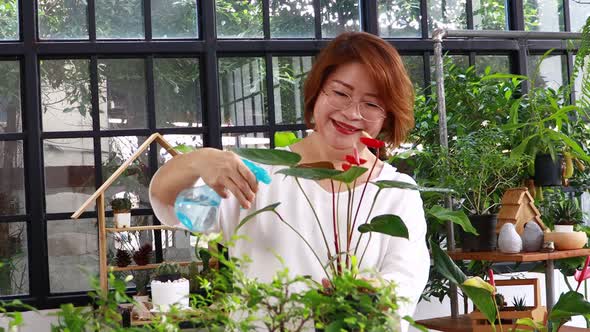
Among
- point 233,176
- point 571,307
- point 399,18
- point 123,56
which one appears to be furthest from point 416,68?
point 233,176

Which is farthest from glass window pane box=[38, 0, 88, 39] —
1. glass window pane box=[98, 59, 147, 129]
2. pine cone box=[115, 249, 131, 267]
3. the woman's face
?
the woman's face

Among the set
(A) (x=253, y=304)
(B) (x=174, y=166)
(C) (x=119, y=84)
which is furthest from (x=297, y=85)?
(A) (x=253, y=304)

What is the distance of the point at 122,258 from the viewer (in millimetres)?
4219

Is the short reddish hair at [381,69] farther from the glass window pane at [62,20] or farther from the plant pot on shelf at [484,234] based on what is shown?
the glass window pane at [62,20]

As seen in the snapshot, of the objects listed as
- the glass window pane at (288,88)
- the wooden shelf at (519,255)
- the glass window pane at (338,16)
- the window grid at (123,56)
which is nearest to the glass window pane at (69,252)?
the window grid at (123,56)

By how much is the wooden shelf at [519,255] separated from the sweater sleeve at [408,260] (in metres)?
2.21

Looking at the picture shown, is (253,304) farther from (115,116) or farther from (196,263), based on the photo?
(115,116)

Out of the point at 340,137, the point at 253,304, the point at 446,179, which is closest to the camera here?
the point at 253,304

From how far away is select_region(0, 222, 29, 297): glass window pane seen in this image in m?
4.26

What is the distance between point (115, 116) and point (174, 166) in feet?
10.5

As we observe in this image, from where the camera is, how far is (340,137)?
156 cm

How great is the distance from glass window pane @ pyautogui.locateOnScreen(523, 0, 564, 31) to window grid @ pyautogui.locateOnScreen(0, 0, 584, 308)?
0.52 m

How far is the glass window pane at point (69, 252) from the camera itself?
433 cm

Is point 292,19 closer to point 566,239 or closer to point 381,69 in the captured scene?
point 566,239
